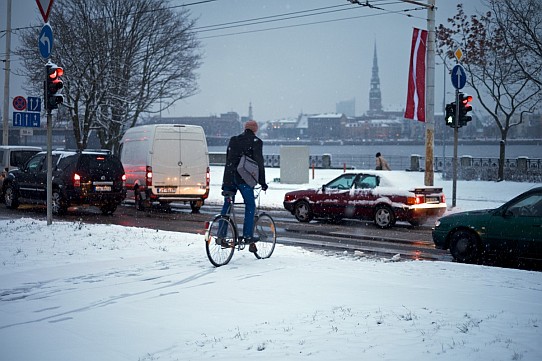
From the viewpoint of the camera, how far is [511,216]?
33.8 ft

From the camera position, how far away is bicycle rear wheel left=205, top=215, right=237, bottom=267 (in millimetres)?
9094

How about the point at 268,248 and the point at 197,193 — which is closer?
the point at 268,248

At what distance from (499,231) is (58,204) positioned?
12.8 metres

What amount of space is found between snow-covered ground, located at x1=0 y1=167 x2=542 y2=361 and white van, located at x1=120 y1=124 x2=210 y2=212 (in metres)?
9.14

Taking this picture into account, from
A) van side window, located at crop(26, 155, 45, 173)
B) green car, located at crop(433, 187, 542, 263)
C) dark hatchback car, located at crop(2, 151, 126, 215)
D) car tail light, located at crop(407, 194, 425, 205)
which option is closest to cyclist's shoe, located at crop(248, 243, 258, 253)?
green car, located at crop(433, 187, 542, 263)

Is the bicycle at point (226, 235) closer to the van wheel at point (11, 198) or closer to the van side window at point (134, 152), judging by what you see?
the van side window at point (134, 152)

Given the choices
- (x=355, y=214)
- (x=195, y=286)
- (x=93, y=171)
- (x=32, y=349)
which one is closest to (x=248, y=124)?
(x=195, y=286)

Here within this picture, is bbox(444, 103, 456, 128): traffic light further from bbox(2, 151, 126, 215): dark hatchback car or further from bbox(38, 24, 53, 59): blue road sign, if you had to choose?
bbox(38, 24, 53, 59): blue road sign

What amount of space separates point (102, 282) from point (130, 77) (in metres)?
29.1

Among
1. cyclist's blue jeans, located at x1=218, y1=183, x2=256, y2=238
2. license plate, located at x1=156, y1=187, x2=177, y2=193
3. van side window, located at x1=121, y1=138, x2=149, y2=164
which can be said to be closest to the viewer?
cyclist's blue jeans, located at x1=218, y1=183, x2=256, y2=238

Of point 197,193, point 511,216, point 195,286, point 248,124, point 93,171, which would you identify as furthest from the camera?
point 197,193

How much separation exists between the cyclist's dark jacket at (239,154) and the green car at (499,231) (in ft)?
12.1

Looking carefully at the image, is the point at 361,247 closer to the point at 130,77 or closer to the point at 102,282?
the point at 102,282

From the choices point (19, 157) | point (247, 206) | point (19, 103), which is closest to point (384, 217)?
point (247, 206)
